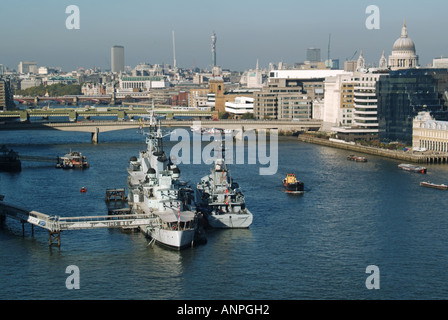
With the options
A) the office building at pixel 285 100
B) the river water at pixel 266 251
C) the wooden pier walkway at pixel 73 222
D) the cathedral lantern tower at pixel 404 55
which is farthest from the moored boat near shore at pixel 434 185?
the cathedral lantern tower at pixel 404 55

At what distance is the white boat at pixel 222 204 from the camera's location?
22125 millimetres

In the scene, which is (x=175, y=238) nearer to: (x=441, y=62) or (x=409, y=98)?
(x=409, y=98)

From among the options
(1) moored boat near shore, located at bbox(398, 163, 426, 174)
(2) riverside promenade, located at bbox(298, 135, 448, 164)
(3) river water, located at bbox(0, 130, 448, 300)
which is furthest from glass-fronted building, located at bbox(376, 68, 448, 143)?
(3) river water, located at bbox(0, 130, 448, 300)

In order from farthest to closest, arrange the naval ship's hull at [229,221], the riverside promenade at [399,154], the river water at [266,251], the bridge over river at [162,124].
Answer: the bridge over river at [162,124], the riverside promenade at [399,154], the naval ship's hull at [229,221], the river water at [266,251]

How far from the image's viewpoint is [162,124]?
53.2m

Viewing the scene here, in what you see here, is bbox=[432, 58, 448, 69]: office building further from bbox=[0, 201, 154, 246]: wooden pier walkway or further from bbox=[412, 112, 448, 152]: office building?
bbox=[0, 201, 154, 246]: wooden pier walkway

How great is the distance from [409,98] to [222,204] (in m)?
24.5

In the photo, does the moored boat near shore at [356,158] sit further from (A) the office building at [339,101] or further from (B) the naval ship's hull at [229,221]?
(B) the naval ship's hull at [229,221]

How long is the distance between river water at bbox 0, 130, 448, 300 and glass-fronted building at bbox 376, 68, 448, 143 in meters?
13.1

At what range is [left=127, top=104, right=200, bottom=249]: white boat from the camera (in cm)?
1977

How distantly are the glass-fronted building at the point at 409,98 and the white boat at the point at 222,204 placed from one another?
74.7 ft

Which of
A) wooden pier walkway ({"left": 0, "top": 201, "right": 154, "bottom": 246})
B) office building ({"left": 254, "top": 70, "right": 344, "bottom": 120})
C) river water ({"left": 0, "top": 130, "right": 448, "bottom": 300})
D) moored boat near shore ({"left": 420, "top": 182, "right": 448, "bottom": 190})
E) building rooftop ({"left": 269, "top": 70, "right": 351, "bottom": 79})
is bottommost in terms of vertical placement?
river water ({"left": 0, "top": 130, "right": 448, "bottom": 300})

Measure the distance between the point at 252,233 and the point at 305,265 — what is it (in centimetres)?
344

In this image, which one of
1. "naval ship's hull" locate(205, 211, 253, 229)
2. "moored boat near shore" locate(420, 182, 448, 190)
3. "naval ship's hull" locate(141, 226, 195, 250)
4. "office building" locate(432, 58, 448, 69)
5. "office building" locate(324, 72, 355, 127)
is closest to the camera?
"naval ship's hull" locate(141, 226, 195, 250)
